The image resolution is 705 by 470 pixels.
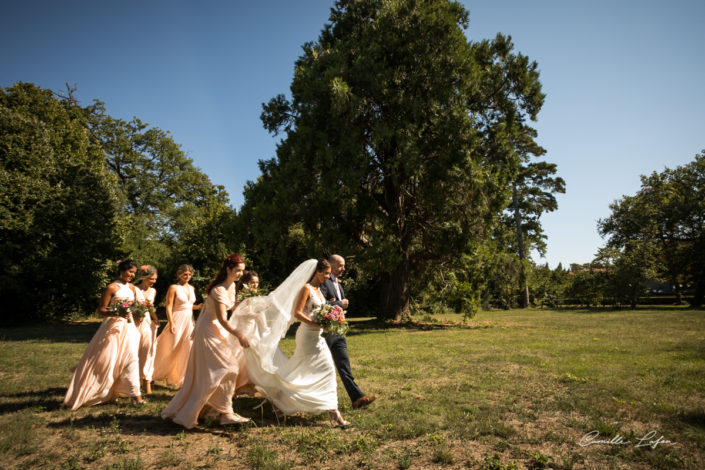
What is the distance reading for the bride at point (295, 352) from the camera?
557cm

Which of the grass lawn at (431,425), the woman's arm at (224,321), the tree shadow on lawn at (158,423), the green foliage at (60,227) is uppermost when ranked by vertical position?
the green foliage at (60,227)

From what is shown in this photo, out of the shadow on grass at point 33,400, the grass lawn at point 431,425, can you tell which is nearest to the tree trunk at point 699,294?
the grass lawn at point 431,425

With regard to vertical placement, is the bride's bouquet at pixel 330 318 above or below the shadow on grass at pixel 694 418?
above

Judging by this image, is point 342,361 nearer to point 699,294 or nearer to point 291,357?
point 291,357

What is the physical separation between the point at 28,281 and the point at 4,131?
345 inches

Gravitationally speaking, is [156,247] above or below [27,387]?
above

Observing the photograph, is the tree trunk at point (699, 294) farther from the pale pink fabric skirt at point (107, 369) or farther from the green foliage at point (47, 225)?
the green foliage at point (47, 225)

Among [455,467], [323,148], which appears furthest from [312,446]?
[323,148]

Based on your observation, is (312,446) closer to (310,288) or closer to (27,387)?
(310,288)

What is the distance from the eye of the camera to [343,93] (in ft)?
54.5

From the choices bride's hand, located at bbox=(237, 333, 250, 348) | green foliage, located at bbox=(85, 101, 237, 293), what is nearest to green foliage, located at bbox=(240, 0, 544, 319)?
bride's hand, located at bbox=(237, 333, 250, 348)

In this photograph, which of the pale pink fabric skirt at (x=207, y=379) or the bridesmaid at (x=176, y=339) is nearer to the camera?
the pale pink fabric skirt at (x=207, y=379)

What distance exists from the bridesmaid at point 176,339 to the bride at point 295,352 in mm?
2706

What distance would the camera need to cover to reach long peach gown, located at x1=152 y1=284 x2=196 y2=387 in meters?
7.94
